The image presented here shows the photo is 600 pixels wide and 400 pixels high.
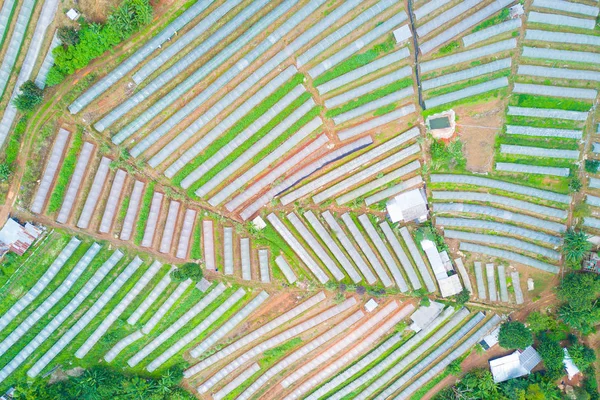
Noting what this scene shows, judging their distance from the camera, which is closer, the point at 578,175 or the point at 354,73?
the point at 354,73

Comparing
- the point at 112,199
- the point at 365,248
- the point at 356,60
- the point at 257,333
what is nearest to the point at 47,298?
the point at 112,199

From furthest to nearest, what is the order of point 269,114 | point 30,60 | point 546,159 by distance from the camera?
point 546,159 → point 269,114 → point 30,60

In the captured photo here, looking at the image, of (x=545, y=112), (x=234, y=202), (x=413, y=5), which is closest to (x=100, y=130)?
(x=234, y=202)

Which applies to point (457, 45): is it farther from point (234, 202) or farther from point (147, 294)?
point (147, 294)

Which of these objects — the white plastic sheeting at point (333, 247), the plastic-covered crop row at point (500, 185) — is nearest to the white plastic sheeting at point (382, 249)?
the white plastic sheeting at point (333, 247)

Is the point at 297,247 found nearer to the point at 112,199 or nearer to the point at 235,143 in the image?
the point at 235,143

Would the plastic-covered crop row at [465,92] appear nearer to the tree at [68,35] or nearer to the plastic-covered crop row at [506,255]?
the plastic-covered crop row at [506,255]
